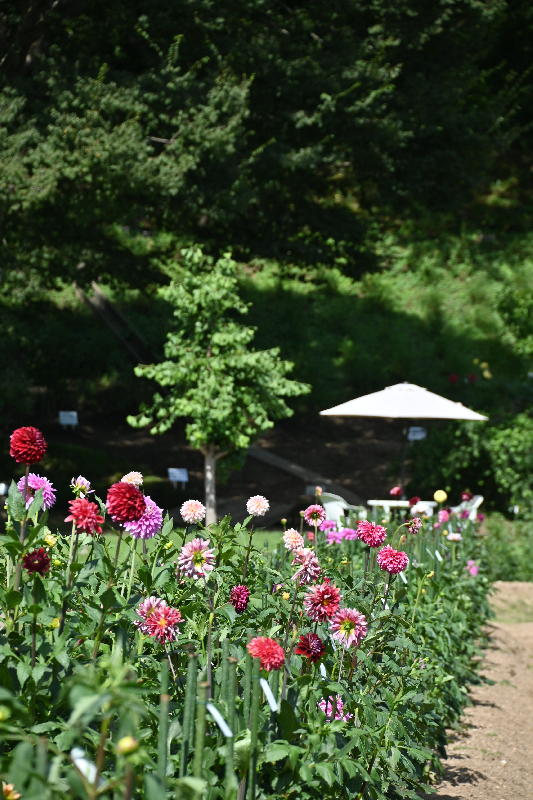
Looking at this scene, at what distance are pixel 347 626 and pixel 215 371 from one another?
544cm

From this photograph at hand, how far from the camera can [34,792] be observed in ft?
3.53

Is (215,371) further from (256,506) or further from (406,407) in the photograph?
(256,506)

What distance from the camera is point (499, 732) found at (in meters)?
3.59

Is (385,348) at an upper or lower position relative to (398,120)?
lower

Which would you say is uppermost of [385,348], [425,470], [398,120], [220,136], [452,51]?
[452,51]

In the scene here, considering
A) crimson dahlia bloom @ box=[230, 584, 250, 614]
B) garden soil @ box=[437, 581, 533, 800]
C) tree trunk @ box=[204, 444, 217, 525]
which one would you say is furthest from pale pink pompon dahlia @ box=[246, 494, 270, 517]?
tree trunk @ box=[204, 444, 217, 525]

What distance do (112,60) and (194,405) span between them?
226 inches

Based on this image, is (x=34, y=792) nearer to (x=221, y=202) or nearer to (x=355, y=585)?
(x=355, y=585)

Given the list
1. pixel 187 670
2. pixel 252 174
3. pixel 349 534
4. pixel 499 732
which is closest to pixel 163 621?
pixel 187 670

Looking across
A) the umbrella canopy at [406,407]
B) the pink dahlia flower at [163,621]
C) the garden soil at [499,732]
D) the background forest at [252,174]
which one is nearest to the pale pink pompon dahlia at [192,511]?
the pink dahlia flower at [163,621]

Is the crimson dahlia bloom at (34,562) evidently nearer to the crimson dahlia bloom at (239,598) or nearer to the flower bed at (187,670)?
the flower bed at (187,670)

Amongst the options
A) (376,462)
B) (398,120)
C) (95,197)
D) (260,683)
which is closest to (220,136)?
(95,197)

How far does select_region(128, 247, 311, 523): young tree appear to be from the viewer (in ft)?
23.2

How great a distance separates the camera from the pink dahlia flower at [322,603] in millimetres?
1853
